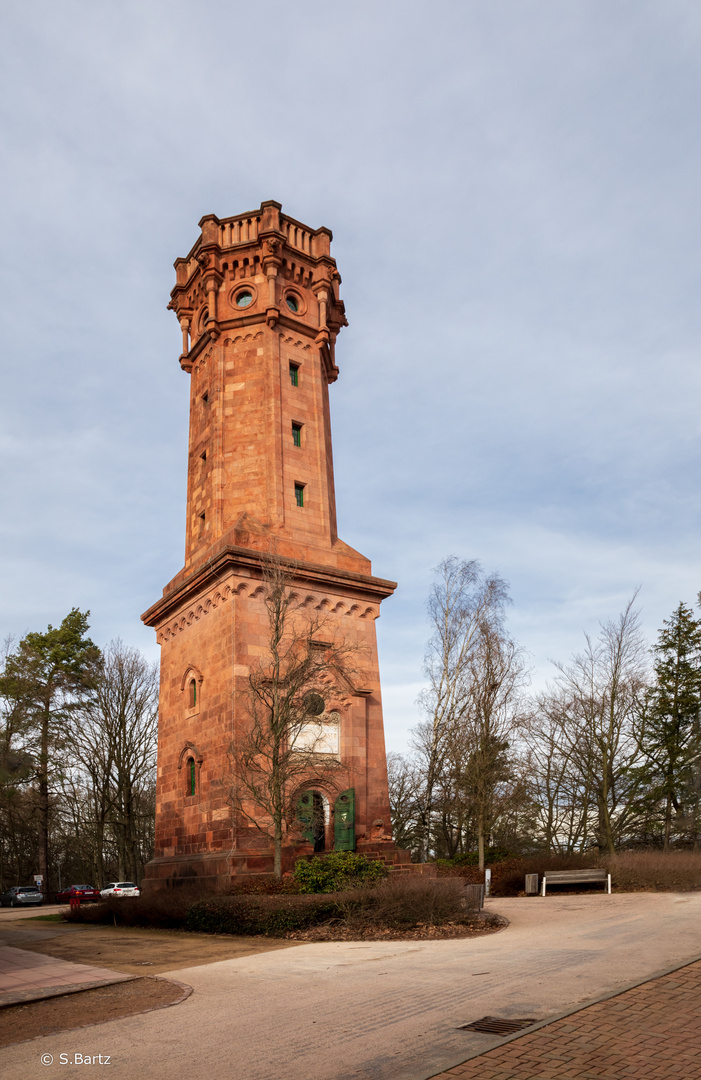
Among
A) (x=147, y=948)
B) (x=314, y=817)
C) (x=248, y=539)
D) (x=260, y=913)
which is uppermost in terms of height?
(x=248, y=539)

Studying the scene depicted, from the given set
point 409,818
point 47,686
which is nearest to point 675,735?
point 409,818

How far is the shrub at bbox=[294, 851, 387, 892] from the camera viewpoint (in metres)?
16.3

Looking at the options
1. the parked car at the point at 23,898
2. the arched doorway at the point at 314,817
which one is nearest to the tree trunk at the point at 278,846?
the arched doorway at the point at 314,817

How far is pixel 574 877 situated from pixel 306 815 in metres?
7.35

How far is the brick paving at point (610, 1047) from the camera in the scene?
540cm

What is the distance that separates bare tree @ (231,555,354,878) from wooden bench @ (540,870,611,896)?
6.47 meters

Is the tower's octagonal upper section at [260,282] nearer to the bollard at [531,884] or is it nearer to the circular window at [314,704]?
the circular window at [314,704]

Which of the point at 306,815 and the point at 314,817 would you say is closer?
the point at 306,815

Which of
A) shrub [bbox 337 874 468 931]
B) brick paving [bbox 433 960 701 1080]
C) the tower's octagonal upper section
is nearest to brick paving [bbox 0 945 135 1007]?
shrub [bbox 337 874 468 931]

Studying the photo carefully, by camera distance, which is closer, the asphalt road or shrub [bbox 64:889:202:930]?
the asphalt road

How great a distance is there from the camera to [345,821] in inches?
874

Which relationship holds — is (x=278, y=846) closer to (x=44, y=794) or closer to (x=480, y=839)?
(x=480, y=839)

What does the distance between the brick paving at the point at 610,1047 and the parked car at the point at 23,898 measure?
3771 centimetres

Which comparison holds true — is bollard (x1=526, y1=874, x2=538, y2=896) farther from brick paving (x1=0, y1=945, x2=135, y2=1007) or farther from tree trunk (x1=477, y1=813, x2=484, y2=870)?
brick paving (x1=0, y1=945, x2=135, y2=1007)
